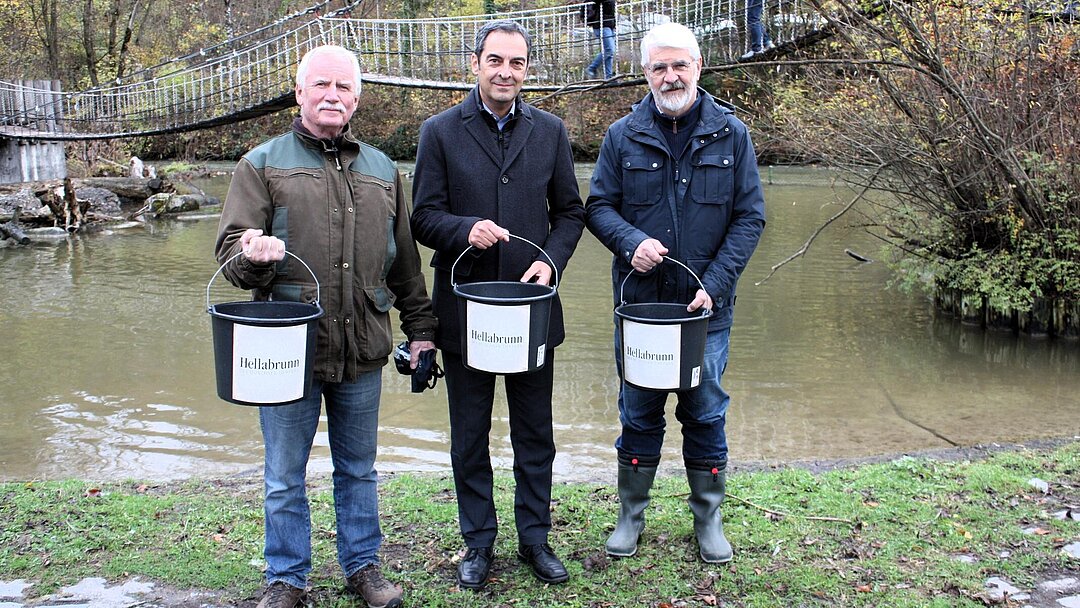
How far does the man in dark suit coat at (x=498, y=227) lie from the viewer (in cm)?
329

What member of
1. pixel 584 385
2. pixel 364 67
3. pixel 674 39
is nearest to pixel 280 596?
pixel 674 39

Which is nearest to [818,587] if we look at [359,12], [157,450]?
[157,450]

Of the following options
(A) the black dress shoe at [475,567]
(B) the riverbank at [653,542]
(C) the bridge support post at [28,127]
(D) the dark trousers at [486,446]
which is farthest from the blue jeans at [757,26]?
(C) the bridge support post at [28,127]

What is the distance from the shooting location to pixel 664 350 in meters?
3.24

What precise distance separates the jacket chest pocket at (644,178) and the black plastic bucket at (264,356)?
4.04 ft

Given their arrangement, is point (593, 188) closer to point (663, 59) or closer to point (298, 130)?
point (663, 59)

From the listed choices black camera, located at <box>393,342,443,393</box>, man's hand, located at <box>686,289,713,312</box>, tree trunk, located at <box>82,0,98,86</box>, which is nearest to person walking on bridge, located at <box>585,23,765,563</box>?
man's hand, located at <box>686,289,713,312</box>

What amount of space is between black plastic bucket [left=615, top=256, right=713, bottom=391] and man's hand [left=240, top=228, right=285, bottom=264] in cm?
117

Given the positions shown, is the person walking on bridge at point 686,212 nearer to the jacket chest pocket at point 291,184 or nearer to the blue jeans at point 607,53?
the jacket chest pocket at point 291,184

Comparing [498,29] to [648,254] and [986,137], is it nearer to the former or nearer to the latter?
[648,254]

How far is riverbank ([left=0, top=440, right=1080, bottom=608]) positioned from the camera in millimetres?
3348

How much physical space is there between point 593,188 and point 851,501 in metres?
1.82

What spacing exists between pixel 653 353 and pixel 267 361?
124 centimetres

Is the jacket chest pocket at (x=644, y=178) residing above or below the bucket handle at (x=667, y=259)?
above
